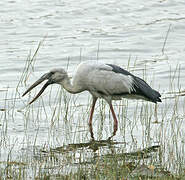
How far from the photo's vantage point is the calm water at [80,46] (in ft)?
30.6

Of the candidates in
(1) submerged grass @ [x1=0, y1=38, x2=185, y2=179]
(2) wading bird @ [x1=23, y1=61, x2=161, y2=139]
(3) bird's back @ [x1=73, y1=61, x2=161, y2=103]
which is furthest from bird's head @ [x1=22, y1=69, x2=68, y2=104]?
(1) submerged grass @ [x1=0, y1=38, x2=185, y2=179]

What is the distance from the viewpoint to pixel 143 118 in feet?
31.1

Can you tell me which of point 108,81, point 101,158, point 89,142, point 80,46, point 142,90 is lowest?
point 101,158

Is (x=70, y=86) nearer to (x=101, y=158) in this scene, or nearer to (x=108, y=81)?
(x=108, y=81)

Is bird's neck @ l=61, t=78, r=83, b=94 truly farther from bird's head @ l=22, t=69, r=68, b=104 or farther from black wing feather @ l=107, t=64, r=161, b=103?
black wing feather @ l=107, t=64, r=161, b=103

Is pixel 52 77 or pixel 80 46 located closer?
pixel 52 77

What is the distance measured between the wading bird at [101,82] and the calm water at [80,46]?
444 mm

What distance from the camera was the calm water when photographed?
9320 millimetres

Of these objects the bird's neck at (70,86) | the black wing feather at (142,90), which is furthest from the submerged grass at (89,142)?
the bird's neck at (70,86)

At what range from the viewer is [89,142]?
8.66m

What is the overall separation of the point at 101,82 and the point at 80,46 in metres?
5.90

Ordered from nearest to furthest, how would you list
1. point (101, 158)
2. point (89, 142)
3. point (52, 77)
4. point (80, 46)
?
1. point (101, 158)
2. point (89, 142)
3. point (52, 77)
4. point (80, 46)

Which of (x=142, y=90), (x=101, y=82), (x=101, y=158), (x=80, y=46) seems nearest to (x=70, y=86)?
(x=101, y=82)

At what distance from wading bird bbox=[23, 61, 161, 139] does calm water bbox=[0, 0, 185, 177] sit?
44 cm
